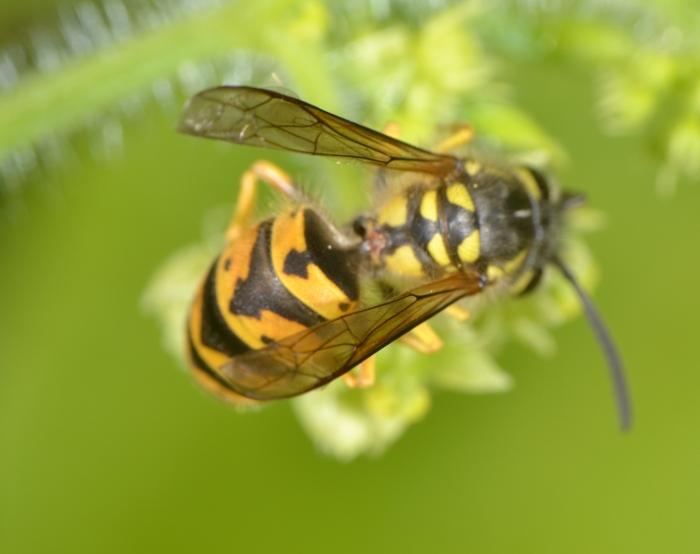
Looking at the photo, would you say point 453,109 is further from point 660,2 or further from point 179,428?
point 179,428

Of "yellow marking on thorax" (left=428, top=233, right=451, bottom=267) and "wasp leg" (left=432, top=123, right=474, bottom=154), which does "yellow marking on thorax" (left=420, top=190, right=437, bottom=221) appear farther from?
"wasp leg" (left=432, top=123, right=474, bottom=154)

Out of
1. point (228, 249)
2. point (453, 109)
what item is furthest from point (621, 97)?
point (228, 249)

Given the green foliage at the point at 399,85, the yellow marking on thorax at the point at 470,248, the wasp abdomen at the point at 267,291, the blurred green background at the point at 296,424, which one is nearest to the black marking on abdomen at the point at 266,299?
the wasp abdomen at the point at 267,291

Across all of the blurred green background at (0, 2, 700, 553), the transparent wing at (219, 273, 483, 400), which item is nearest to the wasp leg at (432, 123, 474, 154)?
the transparent wing at (219, 273, 483, 400)

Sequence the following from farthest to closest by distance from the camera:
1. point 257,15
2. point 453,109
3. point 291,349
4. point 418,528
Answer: point 418,528 → point 453,109 → point 257,15 → point 291,349

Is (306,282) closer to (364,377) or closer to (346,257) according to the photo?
(346,257)

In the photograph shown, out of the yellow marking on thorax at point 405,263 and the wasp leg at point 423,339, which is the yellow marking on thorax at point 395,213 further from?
the wasp leg at point 423,339

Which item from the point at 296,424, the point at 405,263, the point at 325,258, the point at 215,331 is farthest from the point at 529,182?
the point at 296,424
